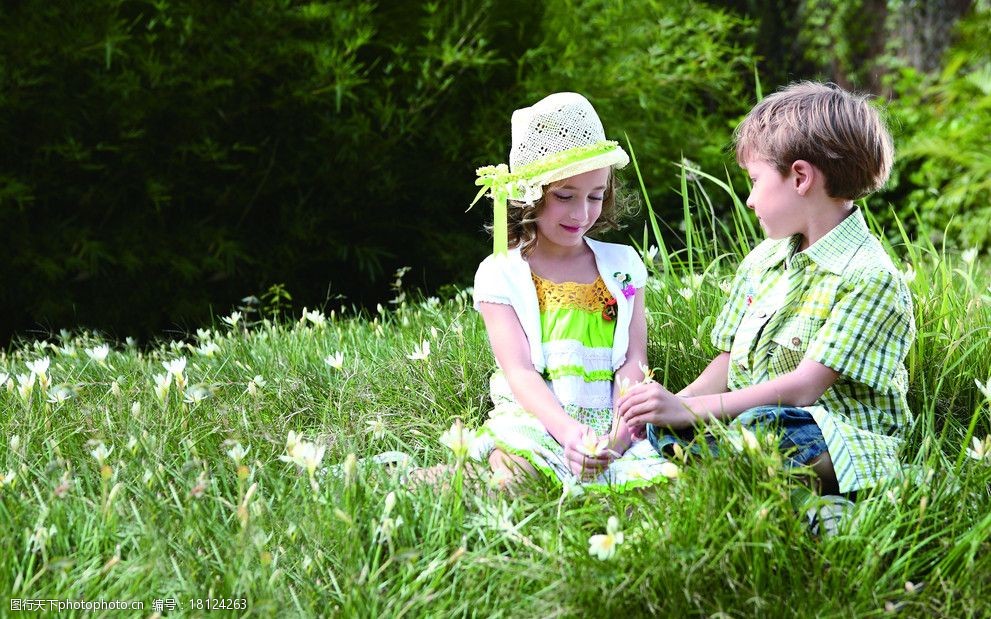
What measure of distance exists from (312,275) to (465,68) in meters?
1.54

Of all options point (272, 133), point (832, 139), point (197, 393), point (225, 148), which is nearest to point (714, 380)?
point (832, 139)

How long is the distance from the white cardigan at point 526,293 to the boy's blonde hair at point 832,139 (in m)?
0.57

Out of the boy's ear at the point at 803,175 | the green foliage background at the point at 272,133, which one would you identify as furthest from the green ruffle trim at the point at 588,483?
the green foliage background at the point at 272,133

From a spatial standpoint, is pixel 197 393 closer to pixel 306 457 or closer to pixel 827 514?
pixel 306 457

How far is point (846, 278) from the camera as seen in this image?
109 inches

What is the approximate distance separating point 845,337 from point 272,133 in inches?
173

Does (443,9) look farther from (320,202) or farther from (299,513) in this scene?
(299,513)

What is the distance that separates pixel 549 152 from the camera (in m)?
3.13

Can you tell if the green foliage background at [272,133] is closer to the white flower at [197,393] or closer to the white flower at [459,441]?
the white flower at [197,393]

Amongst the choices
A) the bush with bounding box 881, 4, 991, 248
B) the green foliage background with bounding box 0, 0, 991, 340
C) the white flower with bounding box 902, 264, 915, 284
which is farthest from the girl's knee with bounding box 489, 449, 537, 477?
the bush with bounding box 881, 4, 991, 248

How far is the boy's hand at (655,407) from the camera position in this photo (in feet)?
8.73

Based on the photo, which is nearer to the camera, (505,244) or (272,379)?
(505,244)

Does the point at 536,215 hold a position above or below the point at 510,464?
above

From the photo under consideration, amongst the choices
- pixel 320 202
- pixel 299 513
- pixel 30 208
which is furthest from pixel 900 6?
pixel 299 513
